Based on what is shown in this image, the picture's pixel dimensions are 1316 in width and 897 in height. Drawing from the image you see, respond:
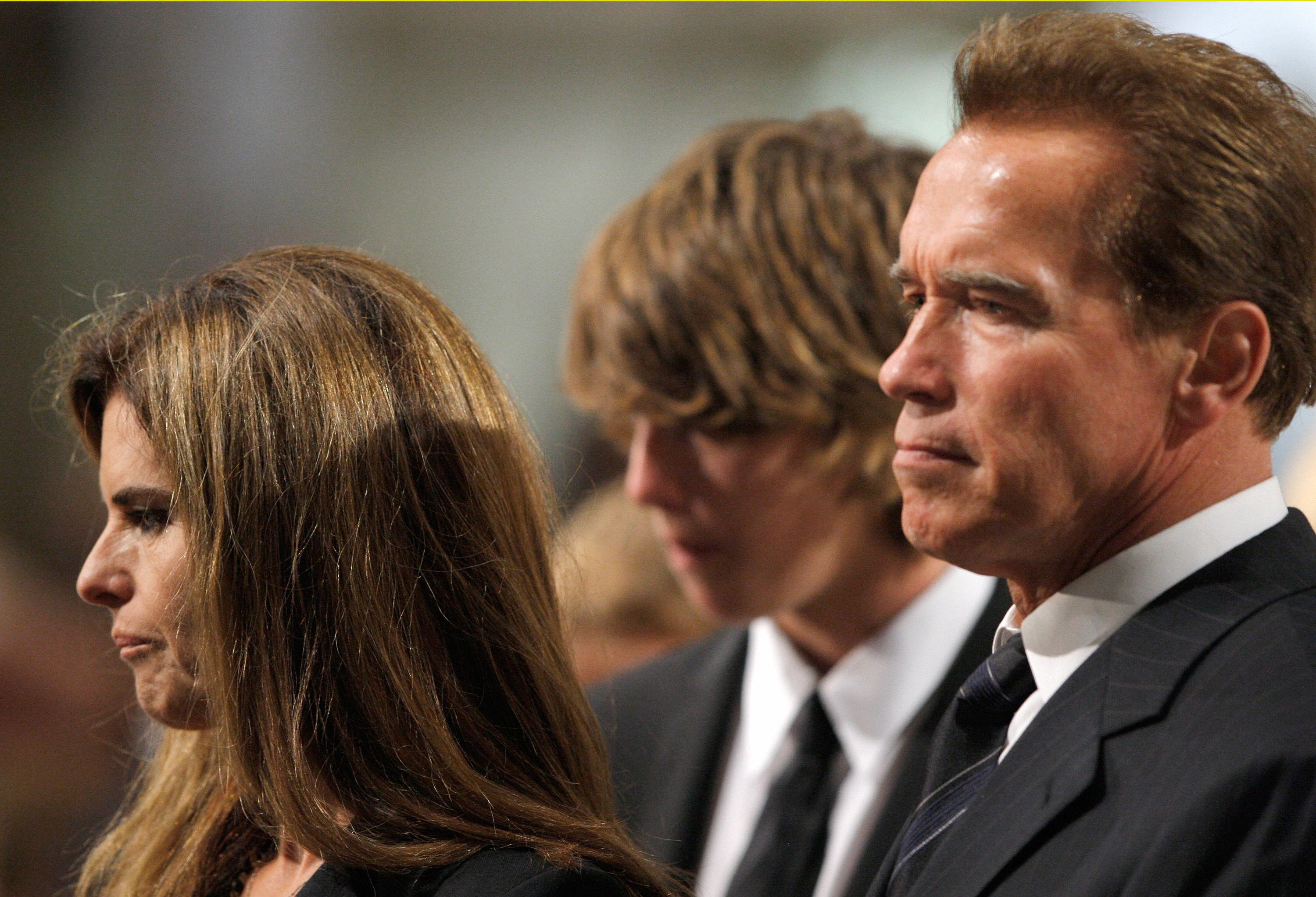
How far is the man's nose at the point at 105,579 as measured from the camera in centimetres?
163

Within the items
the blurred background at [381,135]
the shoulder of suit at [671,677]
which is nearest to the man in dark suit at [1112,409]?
the shoulder of suit at [671,677]

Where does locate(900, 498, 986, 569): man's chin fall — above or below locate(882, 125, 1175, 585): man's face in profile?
below

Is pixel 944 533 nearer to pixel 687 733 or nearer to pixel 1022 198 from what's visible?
pixel 1022 198

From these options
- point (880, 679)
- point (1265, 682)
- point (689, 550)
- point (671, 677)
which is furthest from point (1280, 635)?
point (671, 677)

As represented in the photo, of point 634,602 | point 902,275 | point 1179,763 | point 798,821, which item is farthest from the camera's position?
point 634,602

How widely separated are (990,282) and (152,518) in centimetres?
99

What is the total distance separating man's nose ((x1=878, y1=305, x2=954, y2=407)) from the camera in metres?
1.46

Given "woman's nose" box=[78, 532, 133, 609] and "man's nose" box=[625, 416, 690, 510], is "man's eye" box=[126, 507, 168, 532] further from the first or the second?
"man's nose" box=[625, 416, 690, 510]

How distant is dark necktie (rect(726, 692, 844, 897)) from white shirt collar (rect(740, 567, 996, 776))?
0.11 feet

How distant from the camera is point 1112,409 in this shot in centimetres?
Answer: 138

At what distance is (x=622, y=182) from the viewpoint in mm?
6148

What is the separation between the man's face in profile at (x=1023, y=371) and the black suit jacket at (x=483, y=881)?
51 cm

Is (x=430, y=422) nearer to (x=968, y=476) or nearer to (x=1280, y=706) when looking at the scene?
(x=968, y=476)

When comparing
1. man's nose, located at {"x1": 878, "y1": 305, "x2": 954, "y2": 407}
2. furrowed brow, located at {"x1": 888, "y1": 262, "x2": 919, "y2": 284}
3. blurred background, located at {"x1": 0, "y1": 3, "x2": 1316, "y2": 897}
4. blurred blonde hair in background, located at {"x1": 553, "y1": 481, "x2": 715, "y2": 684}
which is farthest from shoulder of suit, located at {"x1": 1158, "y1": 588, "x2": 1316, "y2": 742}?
blurred background, located at {"x1": 0, "y1": 3, "x2": 1316, "y2": 897}
